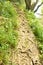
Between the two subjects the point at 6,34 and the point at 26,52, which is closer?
the point at 6,34

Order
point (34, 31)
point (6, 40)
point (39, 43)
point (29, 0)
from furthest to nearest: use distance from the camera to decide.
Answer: point (29, 0) → point (34, 31) → point (39, 43) → point (6, 40)

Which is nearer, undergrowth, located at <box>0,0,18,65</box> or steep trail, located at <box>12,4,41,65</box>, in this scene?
undergrowth, located at <box>0,0,18,65</box>

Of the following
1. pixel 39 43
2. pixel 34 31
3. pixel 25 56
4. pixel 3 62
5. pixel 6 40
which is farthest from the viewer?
pixel 34 31

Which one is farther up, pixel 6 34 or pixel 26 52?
pixel 6 34

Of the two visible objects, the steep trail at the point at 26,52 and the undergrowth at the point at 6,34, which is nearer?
the undergrowth at the point at 6,34

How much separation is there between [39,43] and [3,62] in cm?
300

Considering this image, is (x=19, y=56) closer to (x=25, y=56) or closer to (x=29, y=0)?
(x=25, y=56)

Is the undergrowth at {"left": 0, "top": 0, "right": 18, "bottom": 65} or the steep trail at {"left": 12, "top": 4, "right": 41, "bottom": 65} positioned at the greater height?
the undergrowth at {"left": 0, "top": 0, "right": 18, "bottom": 65}

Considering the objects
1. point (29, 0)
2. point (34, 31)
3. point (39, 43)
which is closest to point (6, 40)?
point (39, 43)

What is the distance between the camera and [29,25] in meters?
8.72

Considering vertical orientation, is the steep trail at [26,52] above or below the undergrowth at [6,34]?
below

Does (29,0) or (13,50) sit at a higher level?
(13,50)

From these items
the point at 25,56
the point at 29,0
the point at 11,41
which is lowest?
the point at 29,0

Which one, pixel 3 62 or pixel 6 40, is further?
pixel 6 40
